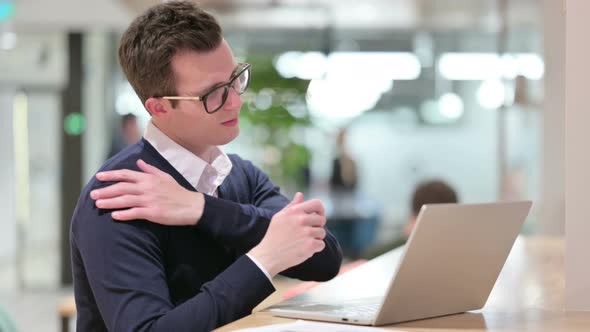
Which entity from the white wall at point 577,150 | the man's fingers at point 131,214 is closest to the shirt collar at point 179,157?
the man's fingers at point 131,214

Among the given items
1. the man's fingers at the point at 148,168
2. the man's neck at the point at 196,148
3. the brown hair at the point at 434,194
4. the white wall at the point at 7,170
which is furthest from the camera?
the white wall at the point at 7,170

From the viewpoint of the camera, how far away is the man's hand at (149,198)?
1646 millimetres

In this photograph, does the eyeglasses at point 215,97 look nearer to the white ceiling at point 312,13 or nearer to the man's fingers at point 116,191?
the man's fingers at point 116,191

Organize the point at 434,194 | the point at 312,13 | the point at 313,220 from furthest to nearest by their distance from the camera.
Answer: the point at 312,13, the point at 434,194, the point at 313,220

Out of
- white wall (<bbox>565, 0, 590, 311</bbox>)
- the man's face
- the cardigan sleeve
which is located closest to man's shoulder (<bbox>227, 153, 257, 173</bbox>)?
the cardigan sleeve

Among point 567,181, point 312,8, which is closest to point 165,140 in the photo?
point 567,181

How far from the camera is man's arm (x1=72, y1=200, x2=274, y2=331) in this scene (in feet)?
5.12

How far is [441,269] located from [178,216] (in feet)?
1.54

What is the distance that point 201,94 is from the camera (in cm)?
179

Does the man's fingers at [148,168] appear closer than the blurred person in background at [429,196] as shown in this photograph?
Yes

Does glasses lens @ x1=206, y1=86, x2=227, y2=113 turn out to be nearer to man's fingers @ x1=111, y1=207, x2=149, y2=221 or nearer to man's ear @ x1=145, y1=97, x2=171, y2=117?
man's ear @ x1=145, y1=97, x2=171, y2=117

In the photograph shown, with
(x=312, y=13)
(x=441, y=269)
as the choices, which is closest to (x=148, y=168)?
(x=441, y=269)

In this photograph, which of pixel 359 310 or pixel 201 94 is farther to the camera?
pixel 201 94

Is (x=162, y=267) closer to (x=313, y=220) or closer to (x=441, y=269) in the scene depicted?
(x=313, y=220)
